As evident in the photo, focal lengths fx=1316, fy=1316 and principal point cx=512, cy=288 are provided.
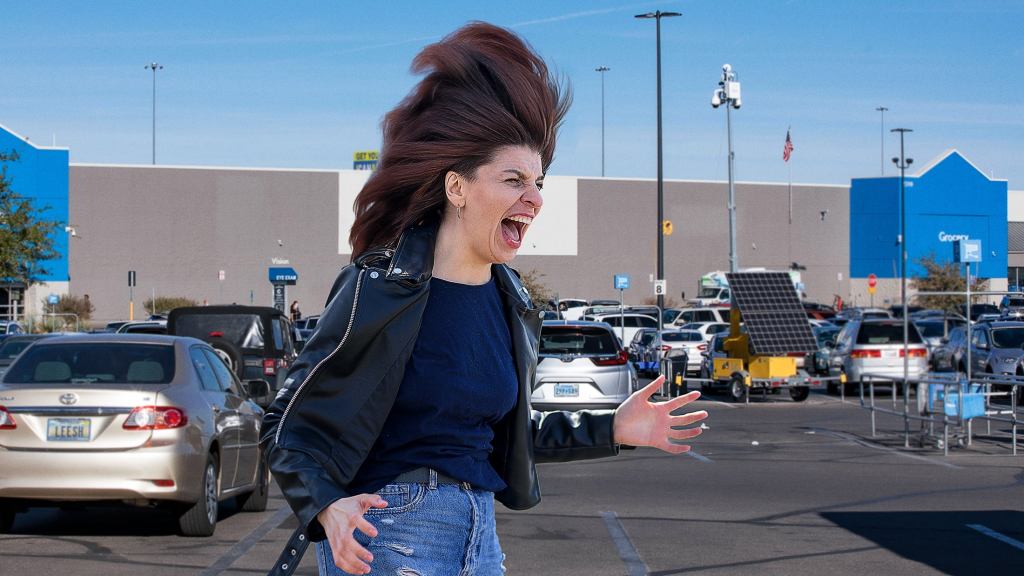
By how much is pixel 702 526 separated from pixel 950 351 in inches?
980

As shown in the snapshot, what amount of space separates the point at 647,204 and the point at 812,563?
240ft

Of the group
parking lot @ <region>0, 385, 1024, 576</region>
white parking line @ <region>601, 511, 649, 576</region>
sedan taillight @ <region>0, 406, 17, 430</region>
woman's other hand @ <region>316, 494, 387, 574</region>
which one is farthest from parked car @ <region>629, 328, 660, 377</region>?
woman's other hand @ <region>316, 494, 387, 574</region>

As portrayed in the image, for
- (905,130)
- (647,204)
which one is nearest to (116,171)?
(647,204)

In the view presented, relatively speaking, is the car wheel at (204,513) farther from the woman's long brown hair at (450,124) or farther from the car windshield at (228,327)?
the car windshield at (228,327)

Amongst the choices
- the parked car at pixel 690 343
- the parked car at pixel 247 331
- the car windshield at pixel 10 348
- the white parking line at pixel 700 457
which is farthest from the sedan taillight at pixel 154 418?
the parked car at pixel 690 343

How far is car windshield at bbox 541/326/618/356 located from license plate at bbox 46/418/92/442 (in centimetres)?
1084

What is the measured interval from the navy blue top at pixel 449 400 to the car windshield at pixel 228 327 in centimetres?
1749

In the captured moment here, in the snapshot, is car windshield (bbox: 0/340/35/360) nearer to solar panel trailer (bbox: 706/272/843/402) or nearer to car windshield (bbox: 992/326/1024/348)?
solar panel trailer (bbox: 706/272/843/402)

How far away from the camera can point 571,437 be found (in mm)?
3643

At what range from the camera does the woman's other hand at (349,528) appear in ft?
9.57

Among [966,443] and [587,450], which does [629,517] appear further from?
[966,443]

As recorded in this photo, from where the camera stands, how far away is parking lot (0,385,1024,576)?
8.85m

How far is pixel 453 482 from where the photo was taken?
3.18 meters

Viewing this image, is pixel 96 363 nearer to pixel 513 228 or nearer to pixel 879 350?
pixel 513 228
